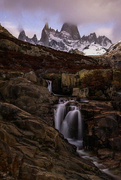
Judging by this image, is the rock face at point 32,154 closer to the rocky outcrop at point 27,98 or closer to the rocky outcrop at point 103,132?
the rocky outcrop at point 103,132

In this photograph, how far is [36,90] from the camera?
1495 centimetres

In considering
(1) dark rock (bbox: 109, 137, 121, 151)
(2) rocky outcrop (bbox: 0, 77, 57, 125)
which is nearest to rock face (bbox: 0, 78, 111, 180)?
(1) dark rock (bbox: 109, 137, 121, 151)

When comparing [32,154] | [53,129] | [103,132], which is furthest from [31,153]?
[103,132]

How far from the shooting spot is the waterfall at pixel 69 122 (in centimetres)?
1407

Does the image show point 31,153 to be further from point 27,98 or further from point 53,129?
point 27,98

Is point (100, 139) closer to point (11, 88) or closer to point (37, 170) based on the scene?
point (37, 170)

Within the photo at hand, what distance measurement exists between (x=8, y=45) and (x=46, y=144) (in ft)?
120

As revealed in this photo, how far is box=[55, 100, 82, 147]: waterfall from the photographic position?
46.2 ft

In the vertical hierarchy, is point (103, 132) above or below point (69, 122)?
below

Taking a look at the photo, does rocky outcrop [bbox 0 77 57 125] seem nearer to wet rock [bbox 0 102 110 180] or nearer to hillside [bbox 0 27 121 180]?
hillside [bbox 0 27 121 180]

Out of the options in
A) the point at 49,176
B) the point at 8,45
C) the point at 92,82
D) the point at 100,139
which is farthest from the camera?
the point at 8,45

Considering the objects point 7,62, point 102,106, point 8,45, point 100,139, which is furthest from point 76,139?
point 8,45

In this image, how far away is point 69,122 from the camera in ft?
47.5

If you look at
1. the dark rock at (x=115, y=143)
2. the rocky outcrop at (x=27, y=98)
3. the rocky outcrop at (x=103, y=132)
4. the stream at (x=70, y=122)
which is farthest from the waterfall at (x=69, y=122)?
the dark rock at (x=115, y=143)
